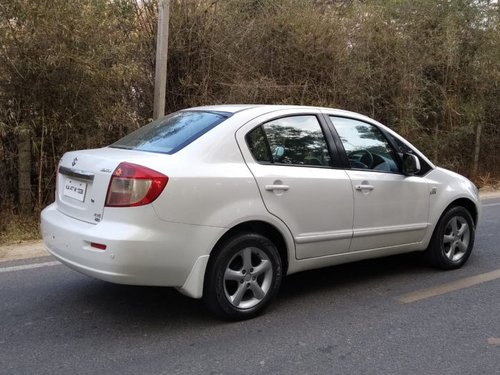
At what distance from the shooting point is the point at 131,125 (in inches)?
330

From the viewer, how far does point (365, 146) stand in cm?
486

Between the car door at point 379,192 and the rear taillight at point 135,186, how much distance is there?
5.74ft

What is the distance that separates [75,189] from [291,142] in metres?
1.70

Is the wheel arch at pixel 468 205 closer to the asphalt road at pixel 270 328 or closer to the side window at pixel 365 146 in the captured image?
the asphalt road at pixel 270 328

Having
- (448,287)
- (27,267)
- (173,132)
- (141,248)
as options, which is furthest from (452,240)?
(27,267)

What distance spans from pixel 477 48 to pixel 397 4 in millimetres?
2332

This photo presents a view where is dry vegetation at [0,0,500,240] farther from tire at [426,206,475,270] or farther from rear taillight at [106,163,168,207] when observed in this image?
tire at [426,206,475,270]

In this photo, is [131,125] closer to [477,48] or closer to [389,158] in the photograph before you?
[389,158]

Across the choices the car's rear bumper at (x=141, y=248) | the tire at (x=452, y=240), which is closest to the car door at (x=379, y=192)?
the tire at (x=452, y=240)

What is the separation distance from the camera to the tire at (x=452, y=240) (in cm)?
528

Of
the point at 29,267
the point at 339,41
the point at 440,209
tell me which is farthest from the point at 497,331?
the point at 339,41

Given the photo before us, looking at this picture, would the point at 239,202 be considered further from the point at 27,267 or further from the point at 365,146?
the point at 27,267

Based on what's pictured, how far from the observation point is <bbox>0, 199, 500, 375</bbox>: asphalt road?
3.36 meters

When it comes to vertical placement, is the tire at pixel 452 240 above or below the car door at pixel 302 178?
below
